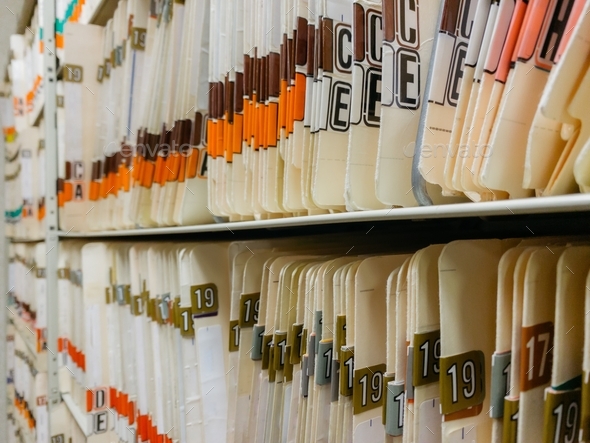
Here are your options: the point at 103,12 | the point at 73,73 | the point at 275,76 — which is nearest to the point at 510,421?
the point at 275,76

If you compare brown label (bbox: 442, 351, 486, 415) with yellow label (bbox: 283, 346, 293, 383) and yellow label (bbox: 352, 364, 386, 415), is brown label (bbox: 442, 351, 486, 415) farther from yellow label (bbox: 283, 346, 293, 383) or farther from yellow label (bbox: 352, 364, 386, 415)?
yellow label (bbox: 283, 346, 293, 383)

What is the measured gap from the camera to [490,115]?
476mm

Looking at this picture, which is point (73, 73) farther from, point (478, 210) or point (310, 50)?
point (478, 210)

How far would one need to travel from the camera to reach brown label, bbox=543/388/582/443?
440mm

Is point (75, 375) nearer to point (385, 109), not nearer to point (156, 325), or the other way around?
point (156, 325)

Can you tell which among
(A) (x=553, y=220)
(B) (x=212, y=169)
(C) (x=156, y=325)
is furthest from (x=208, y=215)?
(A) (x=553, y=220)

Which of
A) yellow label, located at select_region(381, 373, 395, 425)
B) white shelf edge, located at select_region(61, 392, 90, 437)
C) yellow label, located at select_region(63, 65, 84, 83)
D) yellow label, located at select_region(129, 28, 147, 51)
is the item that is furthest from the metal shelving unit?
yellow label, located at select_region(129, 28, 147, 51)

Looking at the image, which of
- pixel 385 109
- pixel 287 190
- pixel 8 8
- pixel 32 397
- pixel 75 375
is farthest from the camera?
pixel 8 8

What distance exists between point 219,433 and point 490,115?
885mm

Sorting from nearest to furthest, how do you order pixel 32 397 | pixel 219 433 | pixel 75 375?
1. pixel 219 433
2. pixel 75 375
3. pixel 32 397

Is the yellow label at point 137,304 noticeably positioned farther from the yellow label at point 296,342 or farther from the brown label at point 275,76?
the brown label at point 275,76

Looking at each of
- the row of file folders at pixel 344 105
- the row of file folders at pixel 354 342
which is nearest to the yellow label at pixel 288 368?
the row of file folders at pixel 354 342

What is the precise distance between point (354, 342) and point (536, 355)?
0.25 m

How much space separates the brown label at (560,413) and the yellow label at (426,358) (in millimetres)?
142
